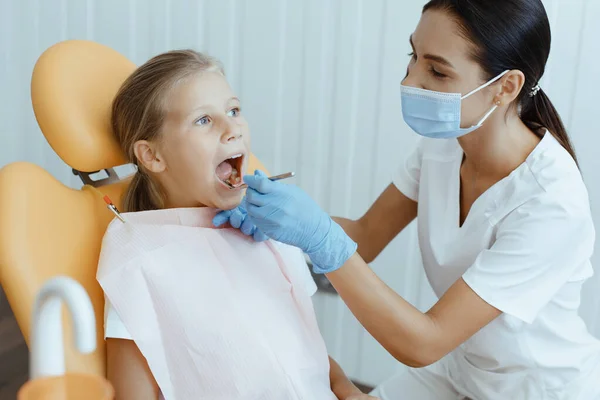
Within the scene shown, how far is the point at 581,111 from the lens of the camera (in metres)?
1.92

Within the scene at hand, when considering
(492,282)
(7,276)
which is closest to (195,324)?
(7,276)

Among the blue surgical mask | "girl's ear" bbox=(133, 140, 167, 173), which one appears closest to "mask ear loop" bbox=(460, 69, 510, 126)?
the blue surgical mask

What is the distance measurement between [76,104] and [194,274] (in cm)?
42

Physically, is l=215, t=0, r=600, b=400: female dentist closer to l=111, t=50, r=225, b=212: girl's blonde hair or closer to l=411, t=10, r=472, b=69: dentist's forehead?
l=411, t=10, r=472, b=69: dentist's forehead

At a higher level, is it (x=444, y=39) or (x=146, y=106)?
(x=444, y=39)

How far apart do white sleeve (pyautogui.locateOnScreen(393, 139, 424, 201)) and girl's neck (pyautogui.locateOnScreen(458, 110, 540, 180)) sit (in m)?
0.21

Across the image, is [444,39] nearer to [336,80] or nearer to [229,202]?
[229,202]

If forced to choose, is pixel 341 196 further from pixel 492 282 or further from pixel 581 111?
pixel 492 282

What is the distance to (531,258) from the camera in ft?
4.35

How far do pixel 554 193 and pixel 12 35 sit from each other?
219 centimetres

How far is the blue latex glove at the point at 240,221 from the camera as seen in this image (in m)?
1.37

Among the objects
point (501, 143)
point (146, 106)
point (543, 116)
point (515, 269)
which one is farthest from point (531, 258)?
point (146, 106)

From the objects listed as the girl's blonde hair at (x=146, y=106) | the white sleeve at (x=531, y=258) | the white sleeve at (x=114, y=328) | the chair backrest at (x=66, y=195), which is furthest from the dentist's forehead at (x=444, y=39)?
the white sleeve at (x=114, y=328)

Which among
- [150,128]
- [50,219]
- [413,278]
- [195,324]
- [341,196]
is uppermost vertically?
[150,128]
